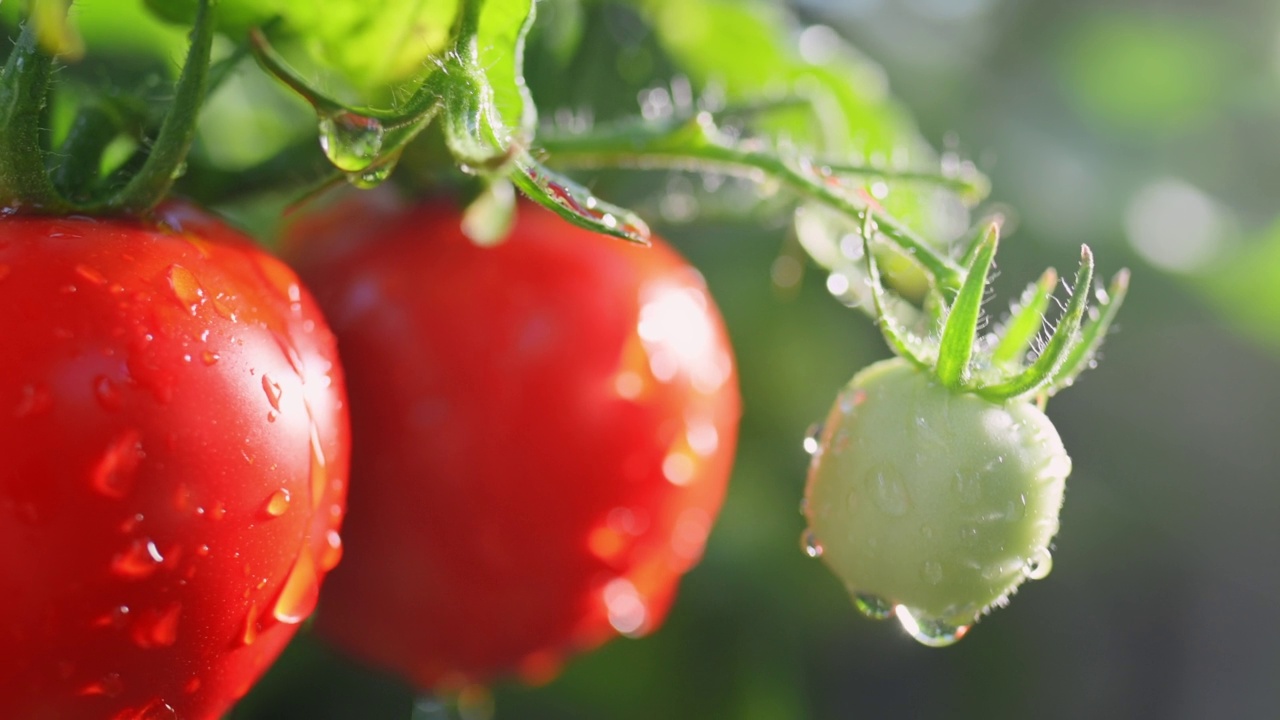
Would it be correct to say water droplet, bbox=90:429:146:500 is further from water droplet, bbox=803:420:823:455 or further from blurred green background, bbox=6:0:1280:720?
blurred green background, bbox=6:0:1280:720

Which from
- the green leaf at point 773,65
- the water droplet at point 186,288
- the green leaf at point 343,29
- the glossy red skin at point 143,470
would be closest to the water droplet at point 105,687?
the glossy red skin at point 143,470

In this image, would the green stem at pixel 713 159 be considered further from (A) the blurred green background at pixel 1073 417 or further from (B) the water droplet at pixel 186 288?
(A) the blurred green background at pixel 1073 417

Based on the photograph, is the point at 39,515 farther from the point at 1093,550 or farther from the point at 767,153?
the point at 1093,550

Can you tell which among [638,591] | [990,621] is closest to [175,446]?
[638,591]

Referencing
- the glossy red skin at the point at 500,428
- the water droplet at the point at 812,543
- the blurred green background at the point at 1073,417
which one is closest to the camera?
the water droplet at the point at 812,543

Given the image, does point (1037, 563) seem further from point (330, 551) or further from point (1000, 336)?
point (330, 551)

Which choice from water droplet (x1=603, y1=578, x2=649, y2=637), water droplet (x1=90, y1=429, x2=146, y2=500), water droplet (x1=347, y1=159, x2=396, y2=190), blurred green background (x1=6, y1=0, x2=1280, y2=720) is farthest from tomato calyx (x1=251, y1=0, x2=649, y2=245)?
blurred green background (x1=6, y1=0, x2=1280, y2=720)

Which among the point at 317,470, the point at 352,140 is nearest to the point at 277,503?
the point at 317,470
